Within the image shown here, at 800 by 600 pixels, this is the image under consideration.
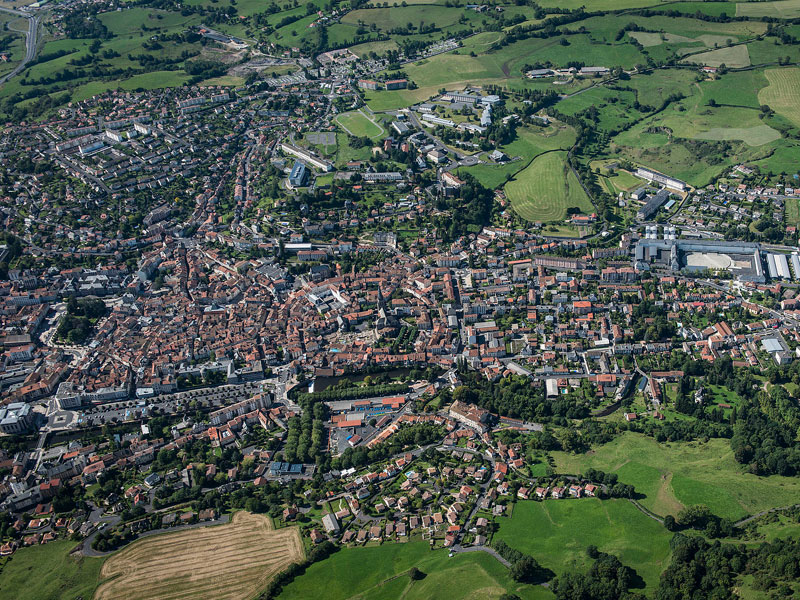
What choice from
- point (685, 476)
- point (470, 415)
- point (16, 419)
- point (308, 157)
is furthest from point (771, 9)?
point (16, 419)

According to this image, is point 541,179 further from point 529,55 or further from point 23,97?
point 23,97

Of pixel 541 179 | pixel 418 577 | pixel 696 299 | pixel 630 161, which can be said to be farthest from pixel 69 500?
pixel 630 161

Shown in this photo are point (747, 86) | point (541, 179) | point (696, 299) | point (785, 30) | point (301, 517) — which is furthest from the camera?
point (785, 30)

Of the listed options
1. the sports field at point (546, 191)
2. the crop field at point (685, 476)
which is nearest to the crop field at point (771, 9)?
the sports field at point (546, 191)

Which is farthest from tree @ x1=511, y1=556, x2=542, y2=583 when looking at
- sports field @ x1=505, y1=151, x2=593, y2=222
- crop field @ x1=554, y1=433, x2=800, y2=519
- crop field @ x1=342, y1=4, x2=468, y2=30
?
crop field @ x1=342, y1=4, x2=468, y2=30

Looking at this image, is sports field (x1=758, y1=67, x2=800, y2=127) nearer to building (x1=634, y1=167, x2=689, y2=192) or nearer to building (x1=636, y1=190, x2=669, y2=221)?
building (x1=634, y1=167, x2=689, y2=192)
